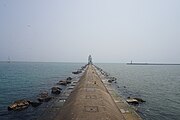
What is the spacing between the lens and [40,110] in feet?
106

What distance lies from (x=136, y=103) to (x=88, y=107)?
16210 millimetres

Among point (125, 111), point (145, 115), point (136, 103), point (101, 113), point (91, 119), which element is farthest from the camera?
point (136, 103)

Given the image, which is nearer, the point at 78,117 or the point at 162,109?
the point at 78,117

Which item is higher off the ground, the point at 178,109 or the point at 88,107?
the point at 88,107

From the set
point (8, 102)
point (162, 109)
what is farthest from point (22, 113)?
point (162, 109)

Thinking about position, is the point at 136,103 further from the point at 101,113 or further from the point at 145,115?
the point at 101,113

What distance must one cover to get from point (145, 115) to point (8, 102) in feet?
81.4

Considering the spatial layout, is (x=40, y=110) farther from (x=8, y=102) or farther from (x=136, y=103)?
(x=136, y=103)

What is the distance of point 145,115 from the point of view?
31156 mm

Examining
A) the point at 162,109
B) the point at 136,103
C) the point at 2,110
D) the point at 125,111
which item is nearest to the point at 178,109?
the point at 162,109

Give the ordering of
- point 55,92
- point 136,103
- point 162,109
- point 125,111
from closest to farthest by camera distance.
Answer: point 125,111 < point 162,109 < point 136,103 < point 55,92

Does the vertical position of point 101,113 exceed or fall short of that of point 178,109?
it exceeds it

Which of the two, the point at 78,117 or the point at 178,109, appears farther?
the point at 178,109

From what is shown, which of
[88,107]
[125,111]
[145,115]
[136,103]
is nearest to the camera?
[88,107]
